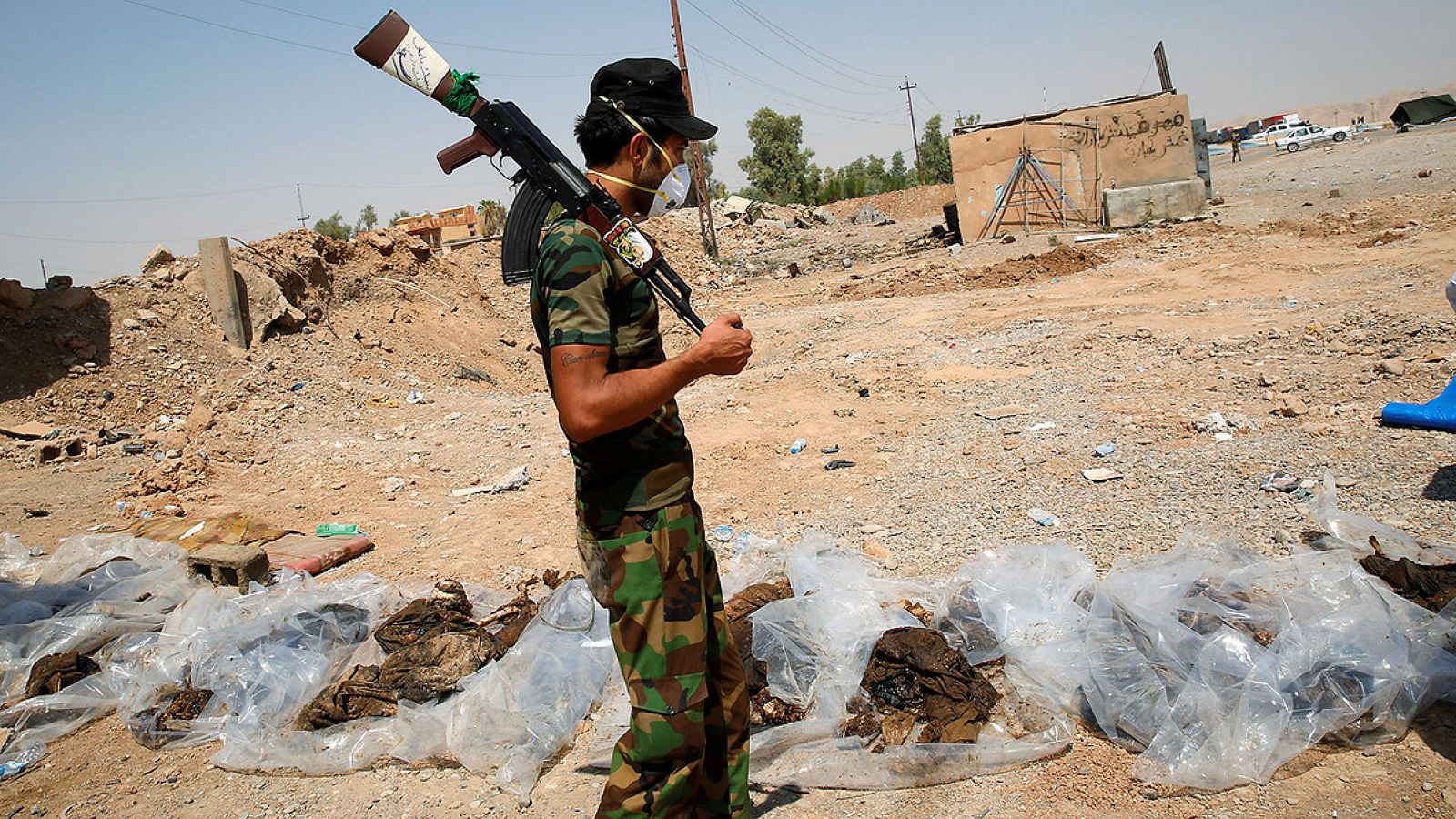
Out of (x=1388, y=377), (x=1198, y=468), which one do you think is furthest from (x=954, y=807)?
(x=1388, y=377)

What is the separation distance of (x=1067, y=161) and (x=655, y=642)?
17.5 metres

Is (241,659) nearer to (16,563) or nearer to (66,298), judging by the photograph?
(16,563)

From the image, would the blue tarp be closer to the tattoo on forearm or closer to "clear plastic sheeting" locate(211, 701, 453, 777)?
the tattoo on forearm

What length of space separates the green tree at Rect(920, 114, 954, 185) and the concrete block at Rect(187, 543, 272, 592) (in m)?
44.1

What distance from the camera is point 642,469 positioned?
6.12 ft

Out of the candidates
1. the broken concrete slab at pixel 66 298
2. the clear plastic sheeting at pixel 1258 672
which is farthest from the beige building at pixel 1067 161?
the clear plastic sheeting at pixel 1258 672

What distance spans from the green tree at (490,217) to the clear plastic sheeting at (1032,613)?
2463 centimetres

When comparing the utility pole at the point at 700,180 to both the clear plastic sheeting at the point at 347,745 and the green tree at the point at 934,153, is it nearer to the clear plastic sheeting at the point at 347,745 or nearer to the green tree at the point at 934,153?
the clear plastic sheeting at the point at 347,745

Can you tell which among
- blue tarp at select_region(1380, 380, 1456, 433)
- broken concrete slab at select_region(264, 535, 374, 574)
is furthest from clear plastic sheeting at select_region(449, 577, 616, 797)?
blue tarp at select_region(1380, 380, 1456, 433)

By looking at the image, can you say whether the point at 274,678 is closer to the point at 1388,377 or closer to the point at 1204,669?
the point at 1204,669

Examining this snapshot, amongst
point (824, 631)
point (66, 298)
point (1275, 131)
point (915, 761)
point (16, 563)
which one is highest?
point (1275, 131)

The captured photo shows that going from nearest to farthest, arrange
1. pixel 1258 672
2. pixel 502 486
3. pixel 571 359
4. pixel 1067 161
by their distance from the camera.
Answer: pixel 571 359, pixel 1258 672, pixel 502 486, pixel 1067 161

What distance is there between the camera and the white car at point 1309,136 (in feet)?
118

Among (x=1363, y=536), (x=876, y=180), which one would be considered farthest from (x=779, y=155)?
(x=1363, y=536)
